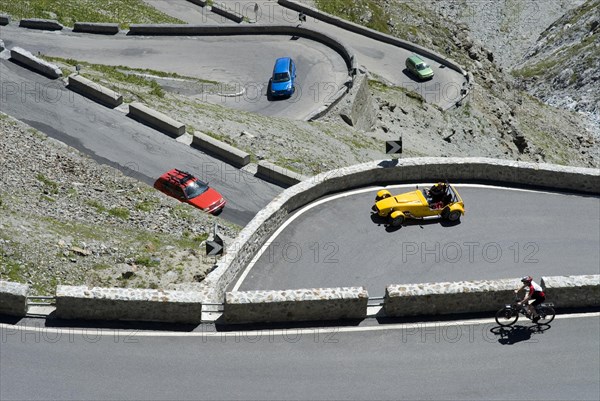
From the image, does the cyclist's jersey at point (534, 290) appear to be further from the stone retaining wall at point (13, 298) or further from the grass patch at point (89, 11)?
the grass patch at point (89, 11)

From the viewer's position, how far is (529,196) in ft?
100

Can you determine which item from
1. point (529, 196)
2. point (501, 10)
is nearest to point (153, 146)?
point (529, 196)

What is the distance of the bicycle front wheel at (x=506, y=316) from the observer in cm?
2164

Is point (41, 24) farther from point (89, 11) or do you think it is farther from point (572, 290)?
point (572, 290)

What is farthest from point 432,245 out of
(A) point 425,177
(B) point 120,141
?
(B) point 120,141

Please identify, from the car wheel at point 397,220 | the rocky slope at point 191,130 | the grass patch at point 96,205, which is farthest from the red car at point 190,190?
the car wheel at point 397,220

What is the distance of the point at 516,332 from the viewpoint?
859 inches

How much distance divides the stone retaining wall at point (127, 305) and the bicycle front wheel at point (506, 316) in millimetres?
8222

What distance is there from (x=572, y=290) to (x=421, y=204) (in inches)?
275

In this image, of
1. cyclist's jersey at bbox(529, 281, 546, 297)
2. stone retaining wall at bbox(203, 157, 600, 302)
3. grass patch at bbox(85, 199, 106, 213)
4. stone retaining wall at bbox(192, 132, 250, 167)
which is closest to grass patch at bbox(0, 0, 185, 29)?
stone retaining wall at bbox(192, 132, 250, 167)

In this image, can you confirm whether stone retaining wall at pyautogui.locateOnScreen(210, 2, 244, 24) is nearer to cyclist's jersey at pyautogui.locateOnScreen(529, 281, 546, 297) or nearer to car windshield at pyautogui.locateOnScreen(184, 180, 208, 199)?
car windshield at pyautogui.locateOnScreen(184, 180, 208, 199)

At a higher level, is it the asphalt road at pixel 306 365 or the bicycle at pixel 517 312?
the bicycle at pixel 517 312

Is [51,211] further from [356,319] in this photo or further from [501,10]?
[501,10]

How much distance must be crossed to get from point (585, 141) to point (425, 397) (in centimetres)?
5213
